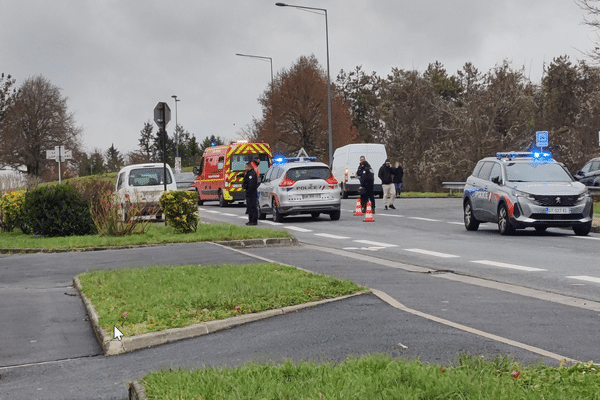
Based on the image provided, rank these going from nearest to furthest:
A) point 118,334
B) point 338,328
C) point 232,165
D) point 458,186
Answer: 1. point 338,328
2. point 118,334
3. point 232,165
4. point 458,186

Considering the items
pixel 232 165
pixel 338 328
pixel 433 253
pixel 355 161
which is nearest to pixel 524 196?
pixel 433 253

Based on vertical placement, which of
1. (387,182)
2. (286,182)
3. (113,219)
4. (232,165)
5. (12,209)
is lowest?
(113,219)

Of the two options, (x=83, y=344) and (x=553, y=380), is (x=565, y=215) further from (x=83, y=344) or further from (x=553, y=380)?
(x=553, y=380)

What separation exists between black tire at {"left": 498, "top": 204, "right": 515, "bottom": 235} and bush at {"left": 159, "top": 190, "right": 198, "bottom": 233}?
661cm

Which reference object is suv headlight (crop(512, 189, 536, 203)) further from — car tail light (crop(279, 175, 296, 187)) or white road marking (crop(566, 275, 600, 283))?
car tail light (crop(279, 175, 296, 187))

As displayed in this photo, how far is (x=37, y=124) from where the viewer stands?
3206 inches

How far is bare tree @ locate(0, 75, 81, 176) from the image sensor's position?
7919 cm

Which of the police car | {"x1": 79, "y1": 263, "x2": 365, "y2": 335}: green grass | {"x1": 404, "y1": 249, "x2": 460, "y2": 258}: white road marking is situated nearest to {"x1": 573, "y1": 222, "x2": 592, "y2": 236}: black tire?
the police car

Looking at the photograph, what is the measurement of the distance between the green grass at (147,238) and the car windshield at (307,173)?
5.10m

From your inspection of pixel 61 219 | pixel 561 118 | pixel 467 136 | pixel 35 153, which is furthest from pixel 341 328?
pixel 35 153

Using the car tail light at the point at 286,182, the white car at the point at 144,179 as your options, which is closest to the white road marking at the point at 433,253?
the car tail light at the point at 286,182

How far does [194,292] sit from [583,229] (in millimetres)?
11656

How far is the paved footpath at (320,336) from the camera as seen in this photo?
647 cm

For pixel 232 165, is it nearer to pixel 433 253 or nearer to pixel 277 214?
pixel 277 214
